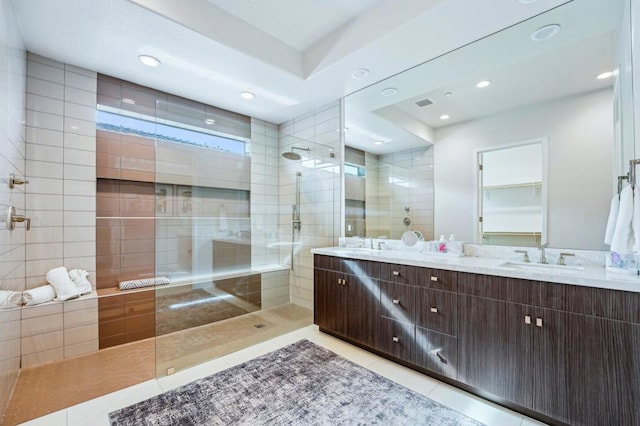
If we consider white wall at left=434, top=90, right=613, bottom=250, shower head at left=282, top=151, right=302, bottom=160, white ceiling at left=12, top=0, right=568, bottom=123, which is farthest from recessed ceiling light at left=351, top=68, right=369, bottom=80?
shower head at left=282, top=151, right=302, bottom=160

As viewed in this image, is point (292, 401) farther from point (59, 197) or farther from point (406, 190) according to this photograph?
point (59, 197)

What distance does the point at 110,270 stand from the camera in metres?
2.80

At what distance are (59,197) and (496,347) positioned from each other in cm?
368

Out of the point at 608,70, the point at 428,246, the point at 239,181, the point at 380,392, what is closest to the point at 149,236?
the point at 239,181

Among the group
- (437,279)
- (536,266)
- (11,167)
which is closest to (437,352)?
(437,279)

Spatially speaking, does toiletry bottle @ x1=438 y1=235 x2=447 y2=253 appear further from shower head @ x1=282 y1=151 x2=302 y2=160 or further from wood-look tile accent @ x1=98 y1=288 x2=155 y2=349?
wood-look tile accent @ x1=98 y1=288 x2=155 y2=349

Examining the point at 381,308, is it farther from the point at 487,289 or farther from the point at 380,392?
the point at 487,289

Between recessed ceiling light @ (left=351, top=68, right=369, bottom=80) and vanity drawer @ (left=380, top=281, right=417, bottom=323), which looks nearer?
vanity drawer @ (left=380, top=281, right=417, bottom=323)

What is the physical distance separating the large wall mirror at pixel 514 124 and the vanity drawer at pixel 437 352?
2.92 feet

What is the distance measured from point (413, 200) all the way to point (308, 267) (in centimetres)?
162

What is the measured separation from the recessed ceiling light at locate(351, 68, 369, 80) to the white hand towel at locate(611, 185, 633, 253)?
203cm

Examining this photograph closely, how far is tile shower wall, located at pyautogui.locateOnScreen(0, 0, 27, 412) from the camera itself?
167cm

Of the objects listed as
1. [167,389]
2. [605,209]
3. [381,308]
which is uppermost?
[605,209]

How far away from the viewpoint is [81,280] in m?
2.53
